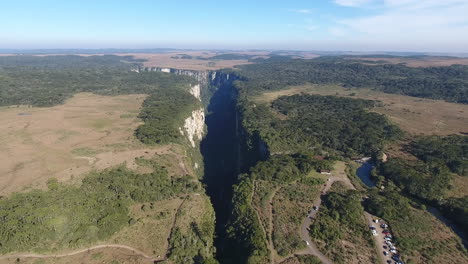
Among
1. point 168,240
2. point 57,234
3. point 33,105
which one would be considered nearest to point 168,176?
point 168,240

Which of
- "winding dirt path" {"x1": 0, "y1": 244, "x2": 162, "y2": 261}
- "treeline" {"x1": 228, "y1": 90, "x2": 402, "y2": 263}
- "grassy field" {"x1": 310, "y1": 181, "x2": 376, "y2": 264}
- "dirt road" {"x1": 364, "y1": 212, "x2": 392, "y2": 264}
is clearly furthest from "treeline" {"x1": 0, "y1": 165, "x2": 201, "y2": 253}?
"dirt road" {"x1": 364, "y1": 212, "x2": 392, "y2": 264}

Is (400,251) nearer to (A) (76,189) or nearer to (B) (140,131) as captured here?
(A) (76,189)

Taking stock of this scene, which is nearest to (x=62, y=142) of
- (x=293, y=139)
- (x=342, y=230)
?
(x=293, y=139)

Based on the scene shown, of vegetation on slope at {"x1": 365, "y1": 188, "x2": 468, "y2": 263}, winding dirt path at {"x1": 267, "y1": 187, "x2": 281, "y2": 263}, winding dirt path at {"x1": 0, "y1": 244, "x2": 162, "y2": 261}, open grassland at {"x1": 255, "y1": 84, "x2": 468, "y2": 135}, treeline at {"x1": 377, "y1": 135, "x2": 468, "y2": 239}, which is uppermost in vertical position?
open grassland at {"x1": 255, "y1": 84, "x2": 468, "y2": 135}

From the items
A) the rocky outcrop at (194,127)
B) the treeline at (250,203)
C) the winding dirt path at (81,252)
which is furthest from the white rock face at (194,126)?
the winding dirt path at (81,252)

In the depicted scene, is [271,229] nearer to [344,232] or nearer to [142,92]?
[344,232]

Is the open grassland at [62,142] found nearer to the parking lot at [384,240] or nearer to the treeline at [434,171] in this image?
the parking lot at [384,240]

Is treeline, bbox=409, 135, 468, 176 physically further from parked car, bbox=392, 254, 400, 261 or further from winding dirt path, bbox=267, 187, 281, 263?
winding dirt path, bbox=267, 187, 281, 263
